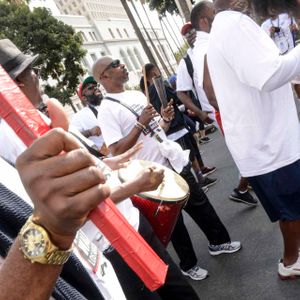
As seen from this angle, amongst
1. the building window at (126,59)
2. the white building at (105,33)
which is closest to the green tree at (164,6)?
the white building at (105,33)

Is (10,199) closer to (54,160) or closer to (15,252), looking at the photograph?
(15,252)

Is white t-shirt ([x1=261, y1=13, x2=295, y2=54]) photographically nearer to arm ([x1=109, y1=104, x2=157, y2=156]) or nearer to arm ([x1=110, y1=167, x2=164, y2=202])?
arm ([x1=109, y1=104, x2=157, y2=156])

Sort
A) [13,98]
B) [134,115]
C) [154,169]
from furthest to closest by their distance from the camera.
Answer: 1. [134,115]
2. [154,169]
3. [13,98]

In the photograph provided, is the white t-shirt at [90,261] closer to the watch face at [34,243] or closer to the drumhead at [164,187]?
the watch face at [34,243]

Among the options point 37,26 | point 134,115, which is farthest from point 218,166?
point 37,26

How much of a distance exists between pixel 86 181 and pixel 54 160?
71 mm

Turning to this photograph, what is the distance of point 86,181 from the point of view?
2.25 ft

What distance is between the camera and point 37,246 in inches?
29.0

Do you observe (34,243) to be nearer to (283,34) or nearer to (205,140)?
(283,34)

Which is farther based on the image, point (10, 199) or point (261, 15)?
point (261, 15)

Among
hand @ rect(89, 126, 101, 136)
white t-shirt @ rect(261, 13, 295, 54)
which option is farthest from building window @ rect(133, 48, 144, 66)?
hand @ rect(89, 126, 101, 136)

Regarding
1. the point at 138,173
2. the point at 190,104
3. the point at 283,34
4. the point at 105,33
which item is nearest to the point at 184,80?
the point at 190,104

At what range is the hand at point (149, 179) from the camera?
1571 millimetres

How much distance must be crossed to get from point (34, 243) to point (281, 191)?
1.80m
